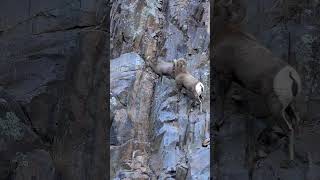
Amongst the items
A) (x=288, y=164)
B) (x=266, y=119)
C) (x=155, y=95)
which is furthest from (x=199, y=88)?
(x=288, y=164)

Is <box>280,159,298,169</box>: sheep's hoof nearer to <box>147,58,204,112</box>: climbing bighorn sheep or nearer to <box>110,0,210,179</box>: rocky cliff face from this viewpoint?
<box>110,0,210,179</box>: rocky cliff face

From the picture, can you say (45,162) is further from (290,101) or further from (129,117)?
(290,101)

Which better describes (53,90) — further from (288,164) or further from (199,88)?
(288,164)

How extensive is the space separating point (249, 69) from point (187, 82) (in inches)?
27.3

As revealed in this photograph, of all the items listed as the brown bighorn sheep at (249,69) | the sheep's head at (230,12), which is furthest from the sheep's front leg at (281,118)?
the sheep's head at (230,12)

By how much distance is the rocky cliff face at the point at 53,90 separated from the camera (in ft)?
26.8

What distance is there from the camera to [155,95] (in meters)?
8.34

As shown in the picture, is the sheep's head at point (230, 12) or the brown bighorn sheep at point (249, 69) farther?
the sheep's head at point (230, 12)

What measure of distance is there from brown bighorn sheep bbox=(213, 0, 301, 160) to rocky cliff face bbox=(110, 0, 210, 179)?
157 millimetres

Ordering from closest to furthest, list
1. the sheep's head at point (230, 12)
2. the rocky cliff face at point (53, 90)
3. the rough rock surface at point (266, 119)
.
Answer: the rough rock surface at point (266, 119) → the sheep's head at point (230, 12) → the rocky cliff face at point (53, 90)

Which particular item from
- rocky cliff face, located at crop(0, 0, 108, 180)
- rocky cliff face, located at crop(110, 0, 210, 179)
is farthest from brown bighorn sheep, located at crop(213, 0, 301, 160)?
rocky cliff face, located at crop(0, 0, 108, 180)

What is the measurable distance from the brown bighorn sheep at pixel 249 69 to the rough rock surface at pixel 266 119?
9 cm

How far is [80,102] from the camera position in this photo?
8.22 metres

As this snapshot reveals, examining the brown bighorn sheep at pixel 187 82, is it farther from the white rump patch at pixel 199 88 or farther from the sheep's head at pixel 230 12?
the sheep's head at pixel 230 12
